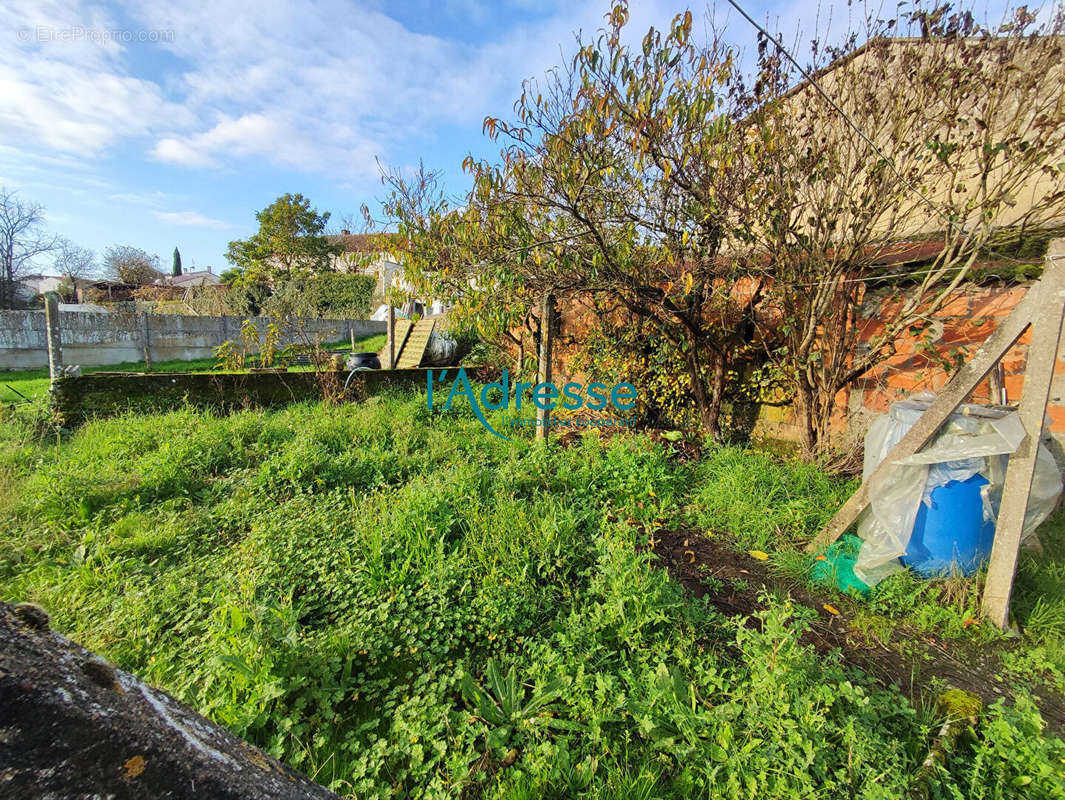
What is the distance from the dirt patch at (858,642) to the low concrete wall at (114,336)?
29.6 ft

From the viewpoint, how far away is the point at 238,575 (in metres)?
2.54

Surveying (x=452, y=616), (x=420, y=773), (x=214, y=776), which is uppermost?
(x=214, y=776)

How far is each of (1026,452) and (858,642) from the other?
1.36m

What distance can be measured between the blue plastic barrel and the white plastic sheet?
0.05 metres

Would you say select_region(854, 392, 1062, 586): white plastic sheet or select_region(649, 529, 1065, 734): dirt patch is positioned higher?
select_region(854, 392, 1062, 586): white plastic sheet

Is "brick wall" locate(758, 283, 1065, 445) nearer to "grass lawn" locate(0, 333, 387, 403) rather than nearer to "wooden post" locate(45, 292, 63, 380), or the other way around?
"wooden post" locate(45, 292, 63, 380)

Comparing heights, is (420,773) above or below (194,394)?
below

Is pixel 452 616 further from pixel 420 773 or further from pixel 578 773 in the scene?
pixel 578 773

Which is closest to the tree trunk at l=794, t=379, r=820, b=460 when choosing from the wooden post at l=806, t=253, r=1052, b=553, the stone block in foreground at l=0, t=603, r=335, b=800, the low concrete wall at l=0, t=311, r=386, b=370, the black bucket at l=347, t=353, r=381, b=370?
the wooden post at l=806, t=253, r=1052, b=553

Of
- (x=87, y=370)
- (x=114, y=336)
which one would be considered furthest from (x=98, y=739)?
(x=114, y=336)

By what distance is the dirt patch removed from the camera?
80.7 inches

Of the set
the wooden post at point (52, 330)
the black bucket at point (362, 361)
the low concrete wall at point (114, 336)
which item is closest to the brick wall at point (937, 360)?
the black bucket at point (362, 361)

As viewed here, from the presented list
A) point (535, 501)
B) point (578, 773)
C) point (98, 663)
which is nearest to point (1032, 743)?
point (578, 773)

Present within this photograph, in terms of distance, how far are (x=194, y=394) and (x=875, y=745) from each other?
7491mm
